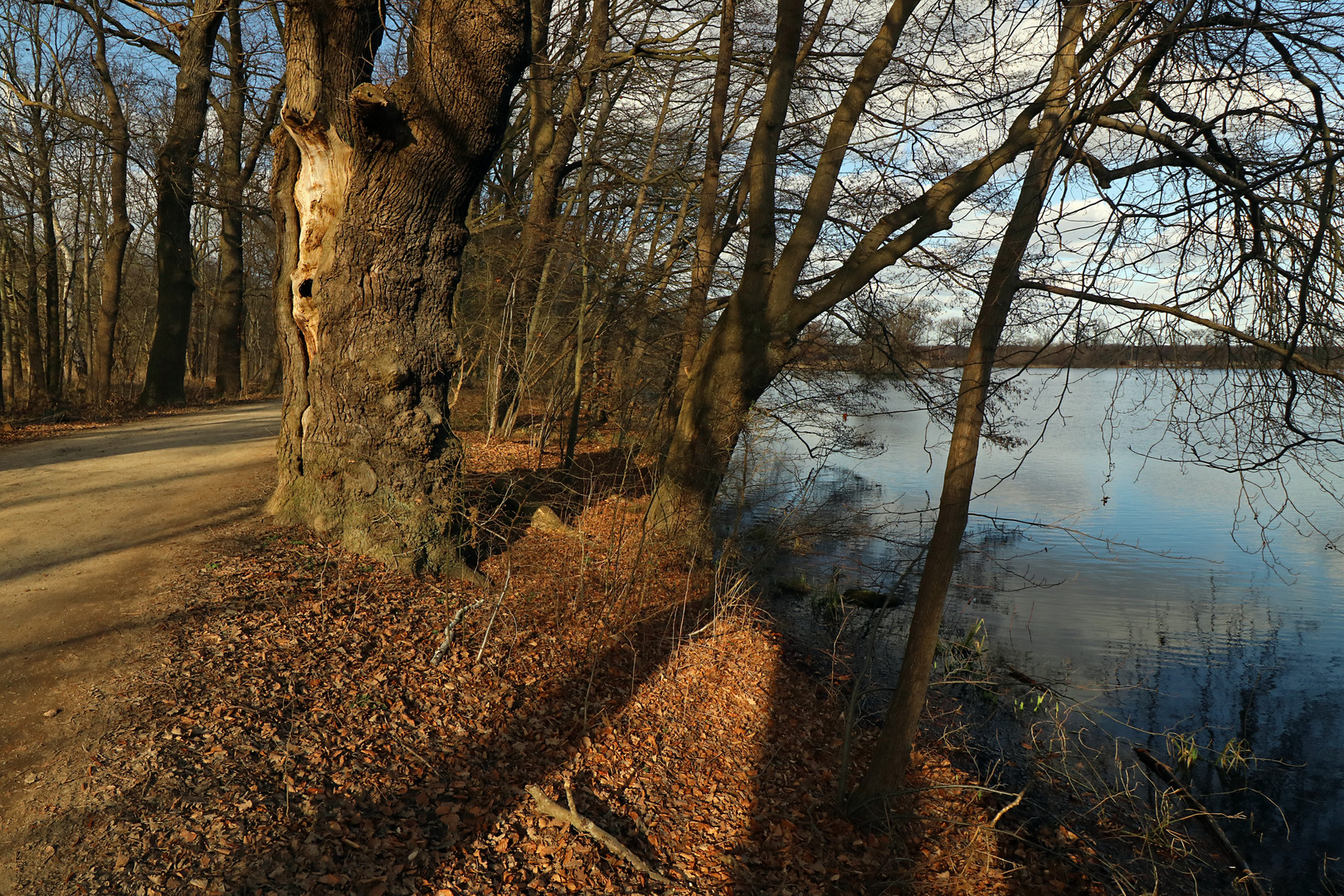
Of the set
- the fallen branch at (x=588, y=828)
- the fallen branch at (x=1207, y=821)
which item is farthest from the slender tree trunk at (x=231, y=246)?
the fallen branch at (x=1207, y=821)

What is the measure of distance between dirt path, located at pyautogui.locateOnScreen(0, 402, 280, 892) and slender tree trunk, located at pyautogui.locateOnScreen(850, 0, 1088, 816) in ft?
13.7

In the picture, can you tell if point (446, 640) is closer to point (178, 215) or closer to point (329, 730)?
point (329, 730)

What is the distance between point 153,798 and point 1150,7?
555cm

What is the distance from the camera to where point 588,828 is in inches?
157

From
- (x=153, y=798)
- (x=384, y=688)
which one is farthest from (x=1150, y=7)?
(x=153, y=798)

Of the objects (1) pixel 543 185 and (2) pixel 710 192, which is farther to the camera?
(1) pixel 543 185

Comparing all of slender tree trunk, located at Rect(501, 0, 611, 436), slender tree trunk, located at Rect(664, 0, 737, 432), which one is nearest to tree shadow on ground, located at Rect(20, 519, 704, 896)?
slender tree trunk, located at Rect(664, 0, 737, 432)

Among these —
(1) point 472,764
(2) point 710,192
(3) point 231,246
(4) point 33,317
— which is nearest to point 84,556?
(1) point 472,764

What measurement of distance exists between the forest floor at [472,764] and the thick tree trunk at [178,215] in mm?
10615

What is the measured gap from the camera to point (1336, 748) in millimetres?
6895

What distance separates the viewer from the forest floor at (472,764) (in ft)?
11.0

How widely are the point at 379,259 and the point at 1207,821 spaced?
7535 millimetres

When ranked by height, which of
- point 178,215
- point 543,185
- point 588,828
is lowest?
point 588,828

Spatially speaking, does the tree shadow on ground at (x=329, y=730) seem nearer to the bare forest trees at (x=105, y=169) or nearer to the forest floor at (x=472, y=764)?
the forest floor at (x=472, y=764)
